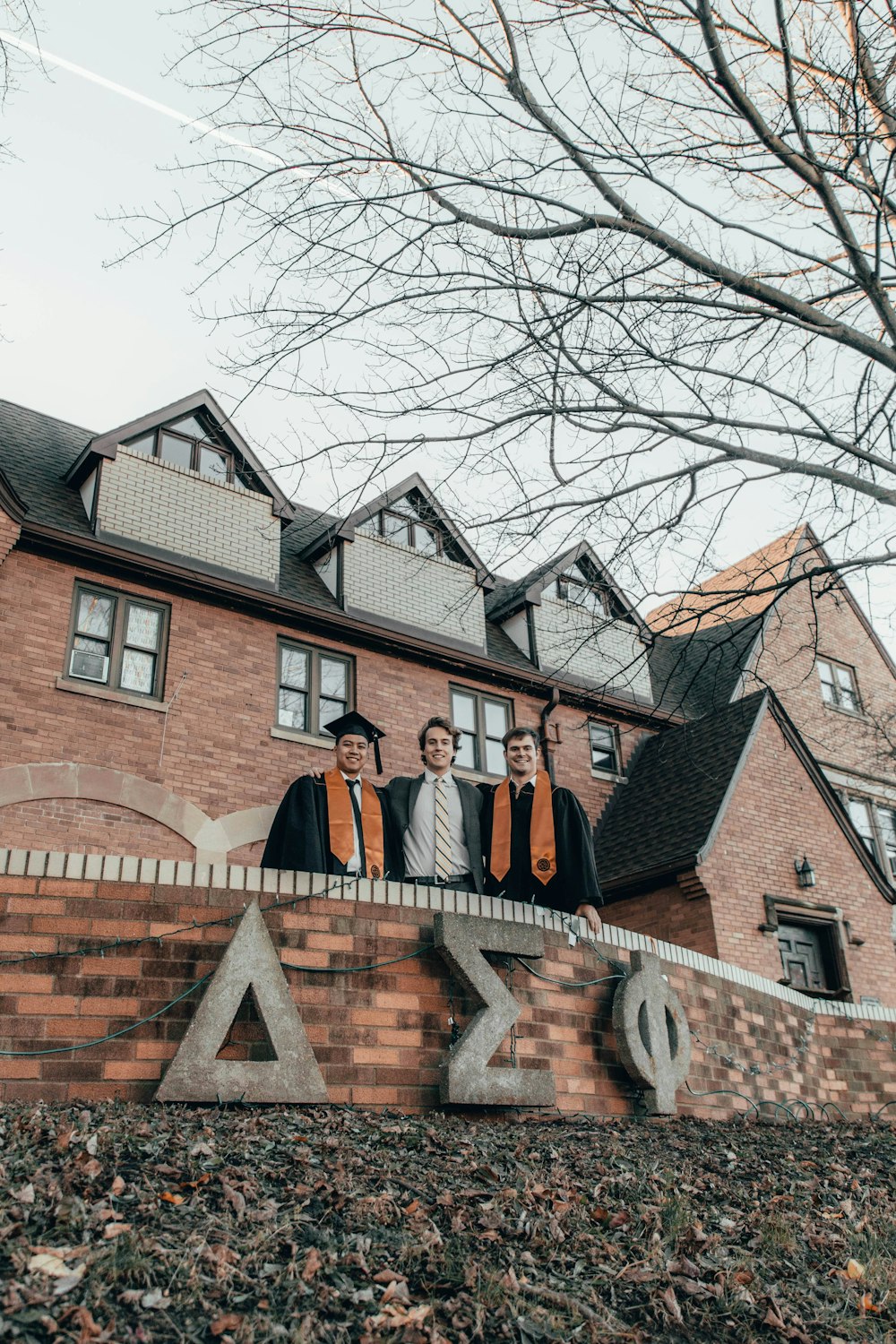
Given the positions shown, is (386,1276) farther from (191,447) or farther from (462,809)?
(191,447)

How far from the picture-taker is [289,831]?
7.09 meters

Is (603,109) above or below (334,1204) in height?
above

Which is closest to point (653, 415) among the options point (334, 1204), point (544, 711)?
point (334, 1204)

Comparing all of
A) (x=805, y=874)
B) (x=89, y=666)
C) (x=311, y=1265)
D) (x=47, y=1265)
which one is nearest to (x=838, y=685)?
(x=805, y=874)

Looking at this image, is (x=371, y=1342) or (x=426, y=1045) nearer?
(x=371, y=1342)

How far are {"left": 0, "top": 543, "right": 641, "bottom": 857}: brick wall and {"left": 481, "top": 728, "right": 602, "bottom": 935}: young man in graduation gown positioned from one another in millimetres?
2715

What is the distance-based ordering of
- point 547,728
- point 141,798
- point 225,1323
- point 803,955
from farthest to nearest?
point 547,728 < point 803,955 < point 141,798 < point 225,1323

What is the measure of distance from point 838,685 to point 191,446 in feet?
42.8

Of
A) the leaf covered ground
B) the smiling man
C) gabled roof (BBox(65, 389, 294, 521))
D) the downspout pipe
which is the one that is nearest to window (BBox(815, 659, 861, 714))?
the downspout pipe

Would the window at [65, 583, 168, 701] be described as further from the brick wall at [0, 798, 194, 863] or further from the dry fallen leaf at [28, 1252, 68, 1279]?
the dry fallen leaf at [28, 1252, 68, 1279]

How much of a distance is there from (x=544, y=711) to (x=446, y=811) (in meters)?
9.41

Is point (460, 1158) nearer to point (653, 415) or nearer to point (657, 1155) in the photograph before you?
point (657, 1155)

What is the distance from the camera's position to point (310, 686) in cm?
1432

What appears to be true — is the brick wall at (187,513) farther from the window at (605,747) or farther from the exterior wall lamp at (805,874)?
the exterior wall lamp at (805,874)
